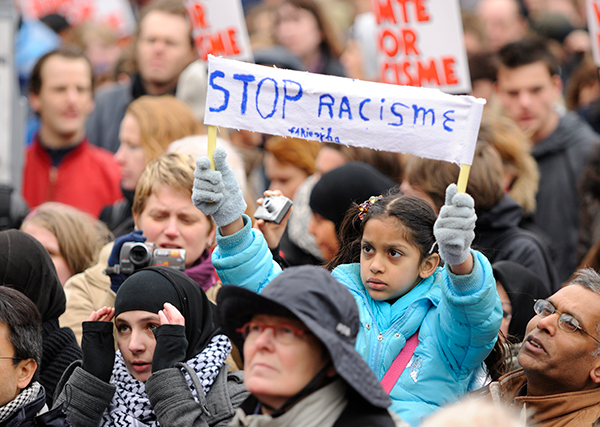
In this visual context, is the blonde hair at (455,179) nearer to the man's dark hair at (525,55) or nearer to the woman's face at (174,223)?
the woman's face at (174,223)

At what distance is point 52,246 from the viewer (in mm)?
4848

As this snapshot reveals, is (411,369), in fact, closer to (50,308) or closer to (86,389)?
(86,389)

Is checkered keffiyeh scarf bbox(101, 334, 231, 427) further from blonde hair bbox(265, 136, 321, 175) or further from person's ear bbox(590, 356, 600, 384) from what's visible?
blonde hair bbox(265, 136, 321, 175)

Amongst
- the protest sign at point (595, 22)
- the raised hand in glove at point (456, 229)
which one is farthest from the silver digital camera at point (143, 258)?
the protest sign at point (595, 22)

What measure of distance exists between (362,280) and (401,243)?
0.23 metres

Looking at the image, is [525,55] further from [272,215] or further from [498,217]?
[272,215]

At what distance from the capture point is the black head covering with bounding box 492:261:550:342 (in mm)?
4152

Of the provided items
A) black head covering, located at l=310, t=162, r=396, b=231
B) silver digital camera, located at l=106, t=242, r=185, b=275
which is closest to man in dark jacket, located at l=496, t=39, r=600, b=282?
black head covering, located at l=310, t=162, r=396, b=231

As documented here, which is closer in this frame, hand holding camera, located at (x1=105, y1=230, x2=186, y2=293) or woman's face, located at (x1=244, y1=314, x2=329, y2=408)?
woman's face, located at (x1=244, y1=314, x2=329, y2=408)

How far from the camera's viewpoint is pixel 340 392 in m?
2.62

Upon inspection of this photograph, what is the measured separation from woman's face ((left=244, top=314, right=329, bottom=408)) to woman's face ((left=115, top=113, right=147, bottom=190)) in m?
3.52

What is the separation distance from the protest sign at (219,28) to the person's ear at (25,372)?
14.0 feet

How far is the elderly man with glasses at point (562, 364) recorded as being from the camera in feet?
10.6

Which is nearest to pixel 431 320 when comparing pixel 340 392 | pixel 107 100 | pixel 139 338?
pixel 340 392
